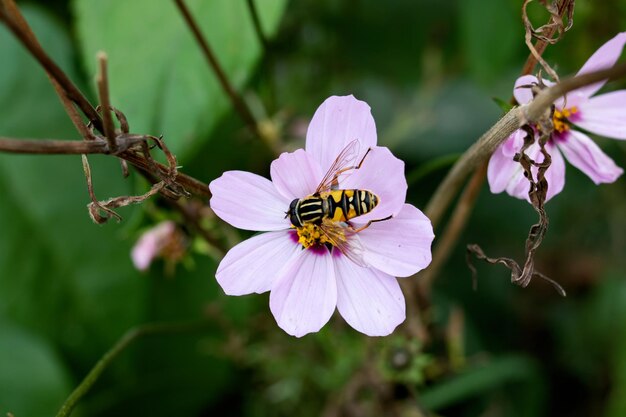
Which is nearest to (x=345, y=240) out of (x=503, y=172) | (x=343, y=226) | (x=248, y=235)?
(x=343, y=226)

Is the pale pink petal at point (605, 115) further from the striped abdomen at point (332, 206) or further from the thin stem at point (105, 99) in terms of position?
the thin stem at point (105, 99)

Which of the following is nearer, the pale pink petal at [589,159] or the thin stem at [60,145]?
the thin stem at [60,145]

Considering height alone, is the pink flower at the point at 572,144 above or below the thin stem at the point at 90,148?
below

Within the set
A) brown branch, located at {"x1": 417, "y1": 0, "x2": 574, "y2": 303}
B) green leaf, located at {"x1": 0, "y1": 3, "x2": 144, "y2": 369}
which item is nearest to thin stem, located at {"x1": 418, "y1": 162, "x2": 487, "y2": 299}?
brown branch, located at {"x1": 417, "y1": 0, "x2": 574, "y2": 303}

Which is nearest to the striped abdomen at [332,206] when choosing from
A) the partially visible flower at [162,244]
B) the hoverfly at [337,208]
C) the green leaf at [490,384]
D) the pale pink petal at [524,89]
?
the hoverfly at [337,208]

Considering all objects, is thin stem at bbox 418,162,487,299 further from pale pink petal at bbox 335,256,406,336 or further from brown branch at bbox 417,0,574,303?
pale pink petal at bbox 335,256,406,336

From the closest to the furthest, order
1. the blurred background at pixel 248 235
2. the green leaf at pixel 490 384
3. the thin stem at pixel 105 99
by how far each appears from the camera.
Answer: the thin stem at pixel 105 99, the blurred background at pixel 248 235, the green leaf at pixel 490 384

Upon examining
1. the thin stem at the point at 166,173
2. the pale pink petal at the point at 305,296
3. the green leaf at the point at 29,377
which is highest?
the thin stem at the point at 166,173
